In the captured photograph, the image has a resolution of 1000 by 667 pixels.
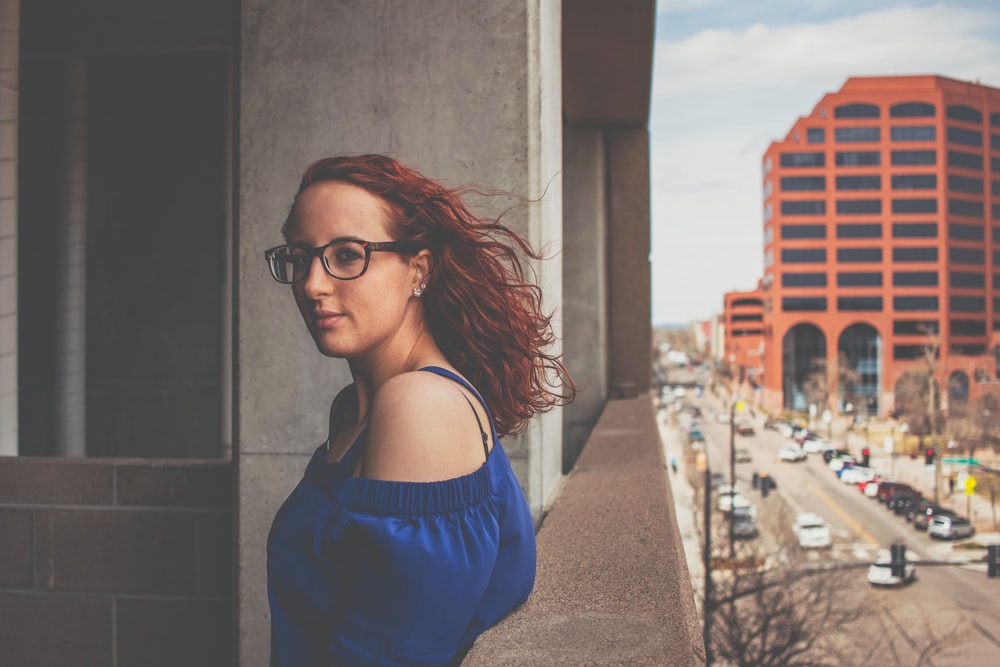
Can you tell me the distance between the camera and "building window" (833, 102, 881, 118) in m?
84.6

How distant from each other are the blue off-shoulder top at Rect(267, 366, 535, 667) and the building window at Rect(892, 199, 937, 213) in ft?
303

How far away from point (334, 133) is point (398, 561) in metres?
2.10

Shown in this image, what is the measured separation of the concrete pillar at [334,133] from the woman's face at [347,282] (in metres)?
1.36

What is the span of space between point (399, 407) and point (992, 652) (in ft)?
132

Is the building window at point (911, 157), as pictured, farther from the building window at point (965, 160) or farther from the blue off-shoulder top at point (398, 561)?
the blue off-shoulder top at point (398, 561)

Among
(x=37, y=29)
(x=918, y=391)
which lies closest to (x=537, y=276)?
(x=37, y=29)

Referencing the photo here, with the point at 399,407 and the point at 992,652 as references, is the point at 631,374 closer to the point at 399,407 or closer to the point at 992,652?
the point at 399,407

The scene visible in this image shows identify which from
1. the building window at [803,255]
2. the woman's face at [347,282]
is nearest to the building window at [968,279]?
the building window at [803,255]

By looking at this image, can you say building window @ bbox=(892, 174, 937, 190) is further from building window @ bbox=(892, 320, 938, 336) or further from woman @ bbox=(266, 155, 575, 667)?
woman @ bbox=(266, 155, 575, 667)

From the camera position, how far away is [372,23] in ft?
10.4

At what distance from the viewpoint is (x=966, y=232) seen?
3369 inches

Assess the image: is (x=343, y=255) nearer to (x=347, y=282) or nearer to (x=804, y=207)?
(x=347, y=282)

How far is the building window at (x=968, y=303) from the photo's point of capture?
82.9 meters

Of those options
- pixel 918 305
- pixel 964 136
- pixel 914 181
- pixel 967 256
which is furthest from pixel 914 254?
pixel 964 136
